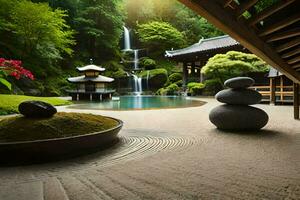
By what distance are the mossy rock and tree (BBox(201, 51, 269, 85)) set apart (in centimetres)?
972

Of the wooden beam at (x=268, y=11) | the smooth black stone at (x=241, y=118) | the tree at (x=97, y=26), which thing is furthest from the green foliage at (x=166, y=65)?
the wooden beam at (x=268, y=11)

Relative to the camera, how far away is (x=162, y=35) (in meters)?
33.7

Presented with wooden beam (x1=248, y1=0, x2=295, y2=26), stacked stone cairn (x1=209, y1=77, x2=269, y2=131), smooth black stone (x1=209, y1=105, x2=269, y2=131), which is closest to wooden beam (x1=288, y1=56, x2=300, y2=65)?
stacked stone cairn (x1=209, y1=77, x2=269, y2=131)

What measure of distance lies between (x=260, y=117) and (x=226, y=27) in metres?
3.22

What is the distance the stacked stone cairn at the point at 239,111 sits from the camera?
6.34 metres

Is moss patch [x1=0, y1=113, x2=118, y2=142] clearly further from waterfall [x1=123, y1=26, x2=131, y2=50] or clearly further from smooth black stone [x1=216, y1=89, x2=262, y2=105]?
waterfall [x1=123, y1=26, x2=131, y2=50]

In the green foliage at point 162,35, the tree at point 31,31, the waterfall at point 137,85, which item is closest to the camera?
the tree at point 31,31

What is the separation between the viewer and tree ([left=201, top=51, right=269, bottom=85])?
61.4 ft

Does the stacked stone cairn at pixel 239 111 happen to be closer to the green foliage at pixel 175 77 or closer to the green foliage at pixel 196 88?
the green foliage at pixel 196 88

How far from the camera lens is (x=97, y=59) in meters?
33.5

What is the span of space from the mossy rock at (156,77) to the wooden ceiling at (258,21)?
2429cm

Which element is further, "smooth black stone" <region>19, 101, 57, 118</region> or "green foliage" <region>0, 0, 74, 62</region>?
"green foliage" <region>0, 0, 74, 62</region>

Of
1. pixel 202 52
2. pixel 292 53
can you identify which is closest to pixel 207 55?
pixel 202 52

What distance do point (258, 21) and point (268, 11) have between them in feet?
1.04
